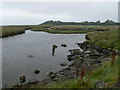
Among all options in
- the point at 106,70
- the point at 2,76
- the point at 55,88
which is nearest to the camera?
the point at 55,88

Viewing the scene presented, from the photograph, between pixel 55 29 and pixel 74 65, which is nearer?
pixel 74 65

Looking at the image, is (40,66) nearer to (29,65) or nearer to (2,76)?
(29,65)

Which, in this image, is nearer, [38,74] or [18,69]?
[38,74]

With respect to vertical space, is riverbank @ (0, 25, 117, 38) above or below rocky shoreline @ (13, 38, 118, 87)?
above

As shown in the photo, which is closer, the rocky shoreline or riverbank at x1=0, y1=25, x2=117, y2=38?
the rocky shoreline

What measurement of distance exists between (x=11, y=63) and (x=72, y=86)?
49.4 ft

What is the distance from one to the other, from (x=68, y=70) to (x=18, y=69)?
5937mm

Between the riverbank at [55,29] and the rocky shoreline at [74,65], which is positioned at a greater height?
the riverbank at [55,29]

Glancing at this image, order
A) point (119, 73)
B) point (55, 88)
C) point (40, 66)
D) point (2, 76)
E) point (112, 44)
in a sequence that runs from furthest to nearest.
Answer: point (112, 44)
point (40, 66)
point (2, 76)
point (119, 73)
point (55, 88)

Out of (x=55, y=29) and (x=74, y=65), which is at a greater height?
(x=55, y=29)

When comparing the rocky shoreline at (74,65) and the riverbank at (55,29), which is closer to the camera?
the rocky shoreline at (74,65)

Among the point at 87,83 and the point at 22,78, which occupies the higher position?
the point at 87,83

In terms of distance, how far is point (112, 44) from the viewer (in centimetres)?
3266

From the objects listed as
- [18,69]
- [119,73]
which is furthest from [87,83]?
[18,69]
